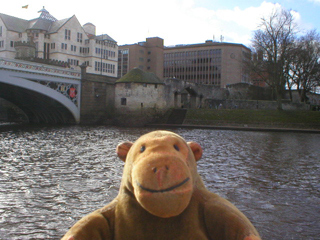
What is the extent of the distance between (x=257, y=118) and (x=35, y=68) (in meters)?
19.3

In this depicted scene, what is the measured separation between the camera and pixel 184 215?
2156 mm

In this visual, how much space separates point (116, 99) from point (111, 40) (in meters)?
24.6

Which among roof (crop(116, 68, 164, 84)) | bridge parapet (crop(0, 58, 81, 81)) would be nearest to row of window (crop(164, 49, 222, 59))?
roof (crop(116, 68, 164, 84))

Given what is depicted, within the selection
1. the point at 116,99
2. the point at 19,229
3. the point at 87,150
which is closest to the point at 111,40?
the point at 116,99

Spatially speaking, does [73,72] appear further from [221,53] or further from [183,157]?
[221,53]

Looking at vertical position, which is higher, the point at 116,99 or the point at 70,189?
the point at 116,99

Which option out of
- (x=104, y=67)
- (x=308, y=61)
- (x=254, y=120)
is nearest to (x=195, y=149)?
(x=254, y=120)

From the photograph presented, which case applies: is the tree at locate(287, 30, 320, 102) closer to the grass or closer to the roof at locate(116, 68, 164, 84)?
the grass

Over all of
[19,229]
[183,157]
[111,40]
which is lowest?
[19,229]

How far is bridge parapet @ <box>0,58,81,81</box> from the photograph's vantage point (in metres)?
23.5

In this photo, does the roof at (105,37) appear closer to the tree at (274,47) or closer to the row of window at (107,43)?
the row of window at (107,43)

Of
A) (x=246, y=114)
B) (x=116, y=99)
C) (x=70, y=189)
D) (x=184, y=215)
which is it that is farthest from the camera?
(x=116, y=99)

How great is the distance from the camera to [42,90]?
26.1 m

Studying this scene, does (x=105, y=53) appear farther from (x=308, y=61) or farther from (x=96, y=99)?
(x=308, y=61)
